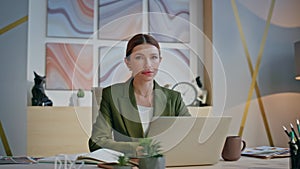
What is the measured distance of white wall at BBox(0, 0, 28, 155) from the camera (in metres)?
3.10

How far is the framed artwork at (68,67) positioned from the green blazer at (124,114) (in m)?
1.66

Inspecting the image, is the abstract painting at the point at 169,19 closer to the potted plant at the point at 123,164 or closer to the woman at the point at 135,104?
the woman at the point at 135,104

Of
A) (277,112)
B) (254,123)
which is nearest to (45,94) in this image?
(254,123)

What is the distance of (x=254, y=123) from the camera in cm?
370

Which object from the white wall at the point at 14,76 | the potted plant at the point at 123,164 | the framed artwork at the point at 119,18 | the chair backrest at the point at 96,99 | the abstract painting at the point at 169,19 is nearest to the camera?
the potted plant at the point at 123,164

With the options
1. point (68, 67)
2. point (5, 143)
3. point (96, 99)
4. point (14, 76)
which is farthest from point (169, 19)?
point (5, 143)

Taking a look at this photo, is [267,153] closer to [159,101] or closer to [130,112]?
[159,101]

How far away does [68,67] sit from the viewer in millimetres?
3441

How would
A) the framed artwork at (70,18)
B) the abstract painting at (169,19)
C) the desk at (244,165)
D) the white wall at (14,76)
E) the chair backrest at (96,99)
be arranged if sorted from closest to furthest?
the desk at (244,165) → the chair backrest at (96,99) → the white wall at (14,76) → the framed artwork at (70,18) → the abstract painting at (169,19)

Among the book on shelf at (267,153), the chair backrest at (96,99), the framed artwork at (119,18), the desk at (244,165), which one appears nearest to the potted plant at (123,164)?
the desk at (244,165)

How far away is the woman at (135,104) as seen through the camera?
5.00ft

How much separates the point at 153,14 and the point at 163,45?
1.21 ft

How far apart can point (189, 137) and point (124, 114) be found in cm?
40

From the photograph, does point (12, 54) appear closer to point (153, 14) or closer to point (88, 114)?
point (88, 114)
